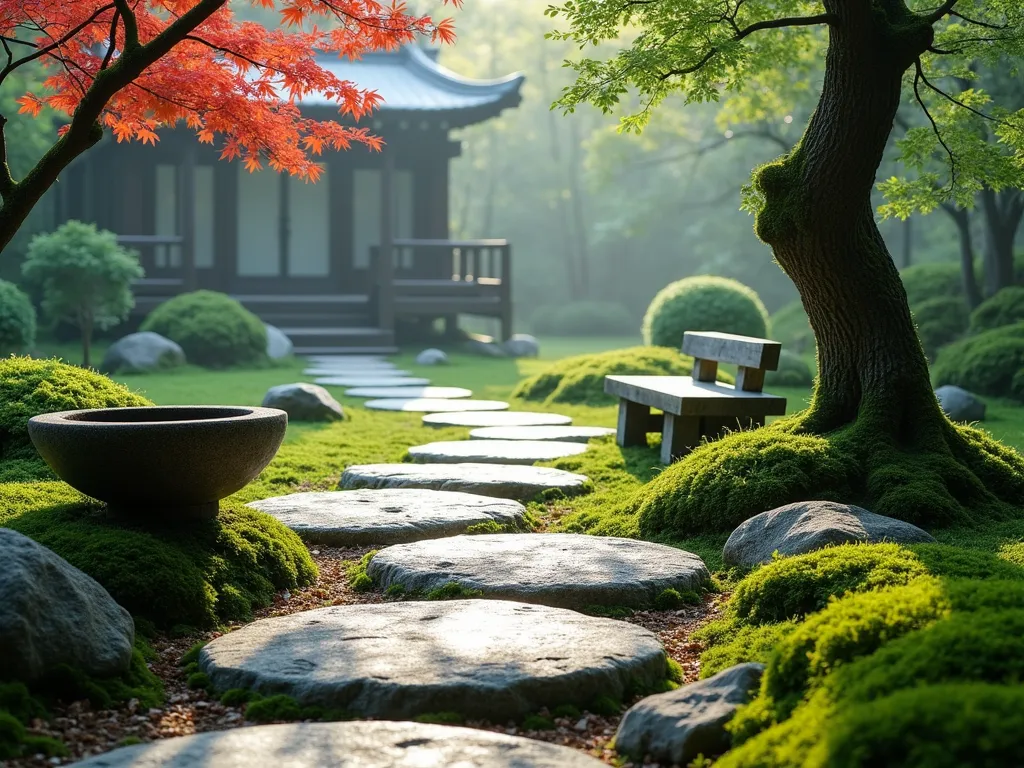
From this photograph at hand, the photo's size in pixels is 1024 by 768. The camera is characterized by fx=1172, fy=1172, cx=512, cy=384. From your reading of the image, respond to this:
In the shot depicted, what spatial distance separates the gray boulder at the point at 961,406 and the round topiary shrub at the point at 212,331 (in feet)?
31.5

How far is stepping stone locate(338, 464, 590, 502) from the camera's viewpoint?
6918 millimetres

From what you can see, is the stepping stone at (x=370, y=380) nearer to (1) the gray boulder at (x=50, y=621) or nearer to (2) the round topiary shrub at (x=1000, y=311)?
(2) the round topiary shrub at (x=1000, y=311)

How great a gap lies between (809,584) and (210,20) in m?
3.97

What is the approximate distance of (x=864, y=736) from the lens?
2.38 m

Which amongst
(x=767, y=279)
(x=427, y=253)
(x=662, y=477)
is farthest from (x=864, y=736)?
(x=767, y=279)

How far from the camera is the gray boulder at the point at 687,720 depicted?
3047 mm

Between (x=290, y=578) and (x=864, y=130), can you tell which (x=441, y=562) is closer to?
(x=290, y=578)

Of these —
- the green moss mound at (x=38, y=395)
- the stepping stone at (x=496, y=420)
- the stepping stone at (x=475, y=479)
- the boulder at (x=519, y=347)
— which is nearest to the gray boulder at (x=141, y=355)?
the stepping stone at (x=496, y=420)

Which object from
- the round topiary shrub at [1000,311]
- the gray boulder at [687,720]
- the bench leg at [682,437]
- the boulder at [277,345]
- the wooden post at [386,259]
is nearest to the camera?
the gray boulder at [687,720]

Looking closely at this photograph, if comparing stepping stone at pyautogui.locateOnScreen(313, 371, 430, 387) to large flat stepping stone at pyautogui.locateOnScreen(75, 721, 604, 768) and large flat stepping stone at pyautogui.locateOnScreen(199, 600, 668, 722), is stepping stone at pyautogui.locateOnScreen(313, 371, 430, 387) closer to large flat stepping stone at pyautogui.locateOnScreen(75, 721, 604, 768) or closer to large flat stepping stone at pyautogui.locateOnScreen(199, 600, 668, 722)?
large flat stepping stone at pyautogui.locateOnScreen(199, 600, 668, 722)

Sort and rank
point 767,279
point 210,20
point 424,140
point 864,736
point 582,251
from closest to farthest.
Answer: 1. point 864,736
2. point 210,20
3. point 424,140
4. point 767,279
5. point 582,251

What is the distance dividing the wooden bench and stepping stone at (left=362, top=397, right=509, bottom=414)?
3451 millimetres

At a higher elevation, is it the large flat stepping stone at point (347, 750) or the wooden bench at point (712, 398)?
the wooden bench at point (712, 398)

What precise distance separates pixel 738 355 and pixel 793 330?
49.6ft
